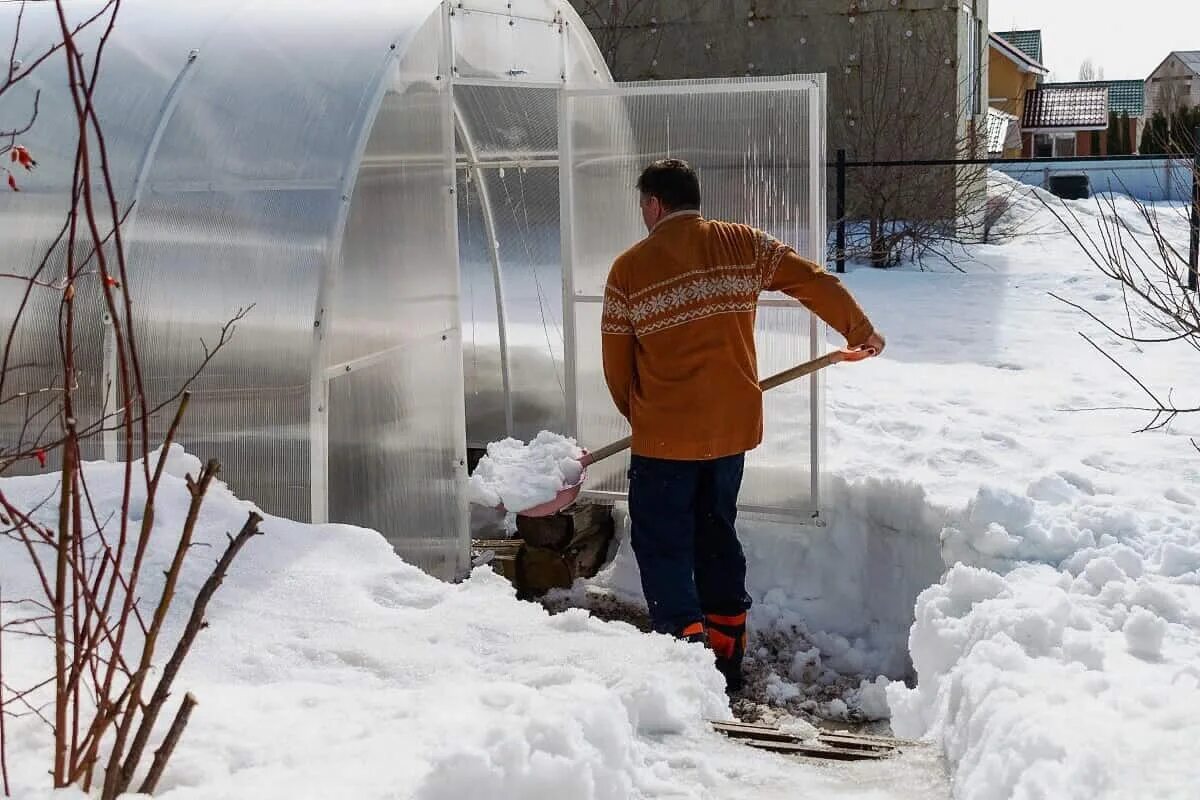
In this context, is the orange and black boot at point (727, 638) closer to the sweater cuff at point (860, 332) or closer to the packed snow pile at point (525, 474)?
the packed snow pile at point (525, 474)

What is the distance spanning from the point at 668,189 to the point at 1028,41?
4391 cm

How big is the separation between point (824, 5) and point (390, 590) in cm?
1462

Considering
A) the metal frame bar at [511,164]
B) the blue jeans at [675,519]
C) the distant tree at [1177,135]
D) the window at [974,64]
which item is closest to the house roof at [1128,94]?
the distant tree at [1177,135]

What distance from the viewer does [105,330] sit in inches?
204

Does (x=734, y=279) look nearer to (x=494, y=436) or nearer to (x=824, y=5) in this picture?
(x=494, y=436)

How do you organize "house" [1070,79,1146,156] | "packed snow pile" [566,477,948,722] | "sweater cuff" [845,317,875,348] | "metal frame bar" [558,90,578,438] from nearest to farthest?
"sweater cuff" [845,317,875,348]
"packed snow pile" [566,477,948,722]
"metal frame bar" [558,90,578,438]
"house" [1070,79,1146,156]

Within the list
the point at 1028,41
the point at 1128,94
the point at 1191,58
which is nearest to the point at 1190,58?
the point at 1191,58

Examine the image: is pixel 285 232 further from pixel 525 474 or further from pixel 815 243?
pixel 815 243

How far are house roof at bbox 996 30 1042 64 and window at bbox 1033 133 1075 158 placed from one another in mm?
5987

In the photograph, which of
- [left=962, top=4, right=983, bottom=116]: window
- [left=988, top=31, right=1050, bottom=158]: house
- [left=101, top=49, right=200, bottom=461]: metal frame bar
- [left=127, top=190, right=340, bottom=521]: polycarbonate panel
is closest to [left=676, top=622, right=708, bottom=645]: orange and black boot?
[left=127, top=190, right=340, bottom=521]: polycarbonate panel

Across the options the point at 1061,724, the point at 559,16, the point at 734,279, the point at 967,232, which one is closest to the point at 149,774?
the point at 1061,724

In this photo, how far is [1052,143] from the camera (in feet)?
130

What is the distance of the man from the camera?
16.8ft

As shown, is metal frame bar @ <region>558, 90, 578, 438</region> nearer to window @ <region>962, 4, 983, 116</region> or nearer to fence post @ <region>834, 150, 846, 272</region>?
fence post @ <region>834, 150, 846, 272</region>
